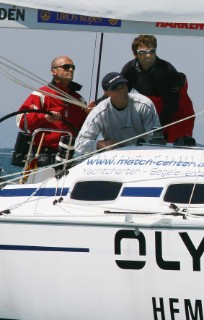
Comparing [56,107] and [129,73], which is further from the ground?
[129,73]

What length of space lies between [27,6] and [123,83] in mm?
919

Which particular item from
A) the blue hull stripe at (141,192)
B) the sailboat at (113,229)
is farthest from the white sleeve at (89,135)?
the blue hull stripe at (141,192)

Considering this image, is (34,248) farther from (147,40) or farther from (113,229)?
(147,40)

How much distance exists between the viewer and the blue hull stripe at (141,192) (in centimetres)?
1074

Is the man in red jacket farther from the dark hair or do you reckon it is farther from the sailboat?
the sailboat

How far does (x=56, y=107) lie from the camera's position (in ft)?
41.0

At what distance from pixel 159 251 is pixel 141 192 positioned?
594 millimetres

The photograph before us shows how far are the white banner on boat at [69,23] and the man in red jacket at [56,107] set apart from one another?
94 centimetres

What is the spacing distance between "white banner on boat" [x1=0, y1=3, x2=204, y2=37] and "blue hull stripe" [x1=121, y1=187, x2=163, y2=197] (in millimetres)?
1262

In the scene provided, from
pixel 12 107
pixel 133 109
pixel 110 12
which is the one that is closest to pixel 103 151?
pixel 133 109

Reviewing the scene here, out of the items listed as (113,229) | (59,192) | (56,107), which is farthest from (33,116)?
(113,229)

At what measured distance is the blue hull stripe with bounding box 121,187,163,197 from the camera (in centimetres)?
1074

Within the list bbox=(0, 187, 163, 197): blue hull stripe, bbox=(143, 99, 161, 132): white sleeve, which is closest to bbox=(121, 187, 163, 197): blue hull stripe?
bbox=(0, 187, 163, 197): blue hull stripe

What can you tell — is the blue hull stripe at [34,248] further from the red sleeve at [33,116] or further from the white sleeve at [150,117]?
the red sleeve at [33,116]
